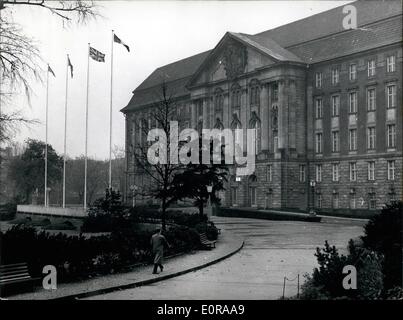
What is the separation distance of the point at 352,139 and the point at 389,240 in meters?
36.9

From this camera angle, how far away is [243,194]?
206ft

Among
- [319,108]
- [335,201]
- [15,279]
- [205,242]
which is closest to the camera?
[15,279]

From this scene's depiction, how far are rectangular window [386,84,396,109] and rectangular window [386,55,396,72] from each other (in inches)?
57.6

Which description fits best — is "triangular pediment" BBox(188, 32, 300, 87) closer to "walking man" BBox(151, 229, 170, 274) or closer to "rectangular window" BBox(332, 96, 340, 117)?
"rectangular window" BBox(332, 96, 340, 117)

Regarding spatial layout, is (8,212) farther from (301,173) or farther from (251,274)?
(251,274)

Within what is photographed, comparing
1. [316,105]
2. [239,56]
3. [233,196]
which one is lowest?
[233,196]

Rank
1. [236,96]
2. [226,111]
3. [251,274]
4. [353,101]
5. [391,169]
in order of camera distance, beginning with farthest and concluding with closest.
Result: [226,111] → [236,96] → [353,101] → [391,169] → [251,274]

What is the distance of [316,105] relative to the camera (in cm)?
5800

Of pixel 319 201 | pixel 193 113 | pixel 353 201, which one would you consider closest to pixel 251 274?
pixel 353 201

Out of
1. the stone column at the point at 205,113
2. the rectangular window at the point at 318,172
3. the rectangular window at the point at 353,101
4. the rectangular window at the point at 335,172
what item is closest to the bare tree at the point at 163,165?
the rectangular window at the point at 353,101

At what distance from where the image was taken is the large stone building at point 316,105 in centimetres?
4978

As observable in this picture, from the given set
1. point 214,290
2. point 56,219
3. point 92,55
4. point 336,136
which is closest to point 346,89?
point 336,136

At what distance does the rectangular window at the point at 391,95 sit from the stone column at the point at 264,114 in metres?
14.3

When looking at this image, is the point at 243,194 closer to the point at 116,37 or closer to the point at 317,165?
the point at 317,165
